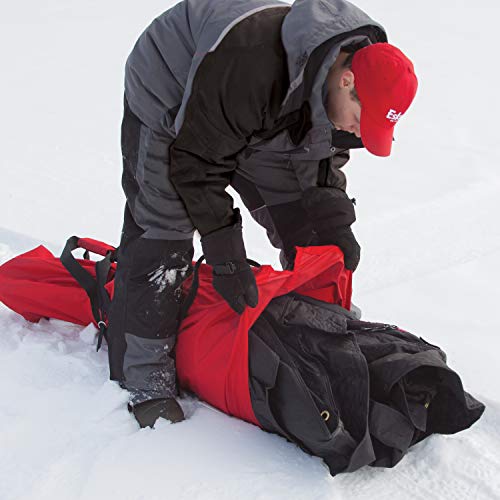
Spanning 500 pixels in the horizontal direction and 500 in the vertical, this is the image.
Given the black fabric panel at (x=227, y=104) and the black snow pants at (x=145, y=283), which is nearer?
the black fabric panel at (x=227, y=104)

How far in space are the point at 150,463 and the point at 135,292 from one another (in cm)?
48

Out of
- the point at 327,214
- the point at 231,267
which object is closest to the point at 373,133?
the point at 231,267

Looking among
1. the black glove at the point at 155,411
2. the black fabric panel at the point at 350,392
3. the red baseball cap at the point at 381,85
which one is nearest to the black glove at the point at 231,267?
the black fabric panel at the point at 350,392

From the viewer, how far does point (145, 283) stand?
73.8 inches

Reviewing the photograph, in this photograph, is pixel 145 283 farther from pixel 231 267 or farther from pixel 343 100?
pixel 343 100

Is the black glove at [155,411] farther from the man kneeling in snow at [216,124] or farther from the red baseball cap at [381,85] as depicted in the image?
the red baseball cap at [381,85]

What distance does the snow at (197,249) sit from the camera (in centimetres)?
160

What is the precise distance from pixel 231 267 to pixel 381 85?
1.92 ft

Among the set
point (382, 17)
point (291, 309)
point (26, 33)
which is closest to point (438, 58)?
point (382, 17)

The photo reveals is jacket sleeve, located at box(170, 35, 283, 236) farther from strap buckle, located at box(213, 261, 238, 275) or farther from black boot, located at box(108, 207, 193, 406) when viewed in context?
black boot, located at box(108, 207, 193, 406)

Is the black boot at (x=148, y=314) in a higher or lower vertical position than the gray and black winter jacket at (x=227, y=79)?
lower

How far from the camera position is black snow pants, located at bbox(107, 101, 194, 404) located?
1.81 meters

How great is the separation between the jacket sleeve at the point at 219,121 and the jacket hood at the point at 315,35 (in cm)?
4

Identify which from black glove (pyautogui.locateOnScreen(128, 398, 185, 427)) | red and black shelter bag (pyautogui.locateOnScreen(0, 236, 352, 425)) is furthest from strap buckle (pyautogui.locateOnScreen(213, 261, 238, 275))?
black glove (pyautogui.locateOnScreen(128, 398, 185, 427))
